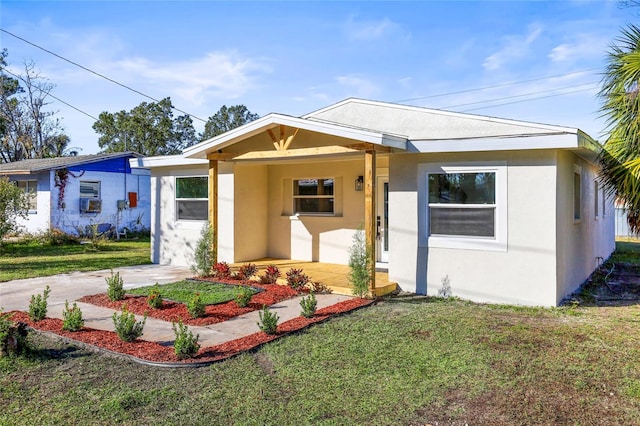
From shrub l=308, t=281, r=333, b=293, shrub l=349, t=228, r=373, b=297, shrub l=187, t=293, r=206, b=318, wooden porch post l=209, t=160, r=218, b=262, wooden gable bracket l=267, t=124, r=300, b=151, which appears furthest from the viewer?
wooden porch post l=209, t=160, r=218, b=262

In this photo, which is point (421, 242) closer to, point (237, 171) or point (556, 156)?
point (556, 156)

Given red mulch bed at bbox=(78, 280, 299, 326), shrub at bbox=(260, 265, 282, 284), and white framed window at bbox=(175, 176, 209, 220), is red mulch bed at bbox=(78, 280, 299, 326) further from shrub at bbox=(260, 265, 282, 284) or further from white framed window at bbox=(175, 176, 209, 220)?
white framed window at bbox=(175, 176, 209, 220)

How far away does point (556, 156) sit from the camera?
7.15 meters

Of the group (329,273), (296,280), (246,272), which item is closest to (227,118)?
(246,272)

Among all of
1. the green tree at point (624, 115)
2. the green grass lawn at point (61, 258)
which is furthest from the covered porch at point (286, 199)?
A: the green tree at point (624, 115)

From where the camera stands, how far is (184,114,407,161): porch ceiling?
7625 millimetres

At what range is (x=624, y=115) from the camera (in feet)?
22.9

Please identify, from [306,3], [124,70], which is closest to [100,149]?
[124,70]

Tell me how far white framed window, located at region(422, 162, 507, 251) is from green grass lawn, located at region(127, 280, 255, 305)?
377 cm

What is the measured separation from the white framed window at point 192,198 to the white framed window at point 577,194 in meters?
8.05

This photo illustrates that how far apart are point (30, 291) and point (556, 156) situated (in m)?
9.47

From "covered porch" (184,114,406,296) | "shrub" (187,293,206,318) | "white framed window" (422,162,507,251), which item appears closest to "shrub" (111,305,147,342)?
"shrub" (187,293,206,318)

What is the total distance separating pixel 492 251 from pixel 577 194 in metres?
3.05

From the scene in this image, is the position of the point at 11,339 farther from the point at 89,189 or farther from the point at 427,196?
the point at 89,189
